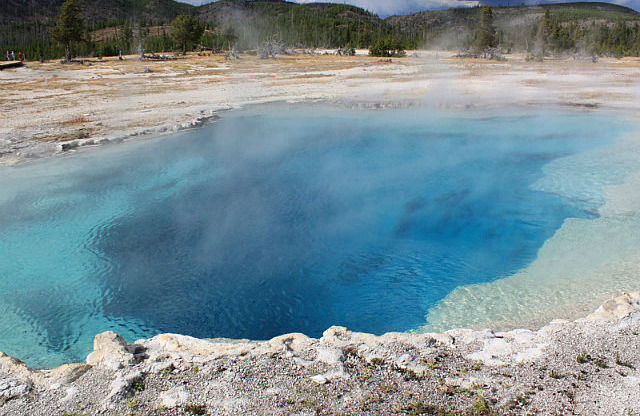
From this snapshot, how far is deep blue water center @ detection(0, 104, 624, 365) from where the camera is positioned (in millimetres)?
4422

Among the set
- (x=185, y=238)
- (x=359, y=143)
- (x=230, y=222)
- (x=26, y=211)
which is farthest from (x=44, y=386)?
(x=359, y=143)

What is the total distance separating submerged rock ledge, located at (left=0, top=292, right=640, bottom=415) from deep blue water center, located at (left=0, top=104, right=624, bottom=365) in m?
0.89

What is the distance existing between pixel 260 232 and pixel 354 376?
3.39m

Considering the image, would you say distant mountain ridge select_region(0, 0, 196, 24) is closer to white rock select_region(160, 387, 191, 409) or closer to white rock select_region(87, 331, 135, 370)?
white rock select_region(87, 331, 135, 370)

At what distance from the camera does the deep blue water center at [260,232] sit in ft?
14.5

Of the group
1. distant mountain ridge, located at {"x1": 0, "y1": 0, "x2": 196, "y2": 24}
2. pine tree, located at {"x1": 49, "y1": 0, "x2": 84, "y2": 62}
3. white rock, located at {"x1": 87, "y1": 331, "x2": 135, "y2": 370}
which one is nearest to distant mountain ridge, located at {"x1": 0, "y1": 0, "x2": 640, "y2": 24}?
distant mountain ridge, located at {"x1": 0, "y1": 0, "x2": 196, "y2": 24}

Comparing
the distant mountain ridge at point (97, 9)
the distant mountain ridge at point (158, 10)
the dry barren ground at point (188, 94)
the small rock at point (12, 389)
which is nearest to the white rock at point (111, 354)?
the small rock at point (12, 389)

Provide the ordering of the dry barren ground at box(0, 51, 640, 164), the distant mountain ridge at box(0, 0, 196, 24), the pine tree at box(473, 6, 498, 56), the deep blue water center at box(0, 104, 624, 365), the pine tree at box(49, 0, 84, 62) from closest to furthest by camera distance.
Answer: the deep blue water center at box(0, 104, 624, 365)
the dry barren ground at box(0, 51, 640, 164)
the pine tree at box(49, 0, 84, 62)
the pine tree at box(473, 6, 498, 56)
the distant mountain ridge at box(0, 0, 196, 24)

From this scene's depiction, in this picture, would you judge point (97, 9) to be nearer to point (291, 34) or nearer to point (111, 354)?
point (291, 34)

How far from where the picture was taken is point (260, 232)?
610cm

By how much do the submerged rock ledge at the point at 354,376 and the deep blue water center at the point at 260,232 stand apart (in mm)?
893

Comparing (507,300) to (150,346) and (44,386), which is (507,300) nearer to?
(150,346)

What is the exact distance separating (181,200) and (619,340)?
19.2 feet

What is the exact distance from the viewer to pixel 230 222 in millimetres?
6391
